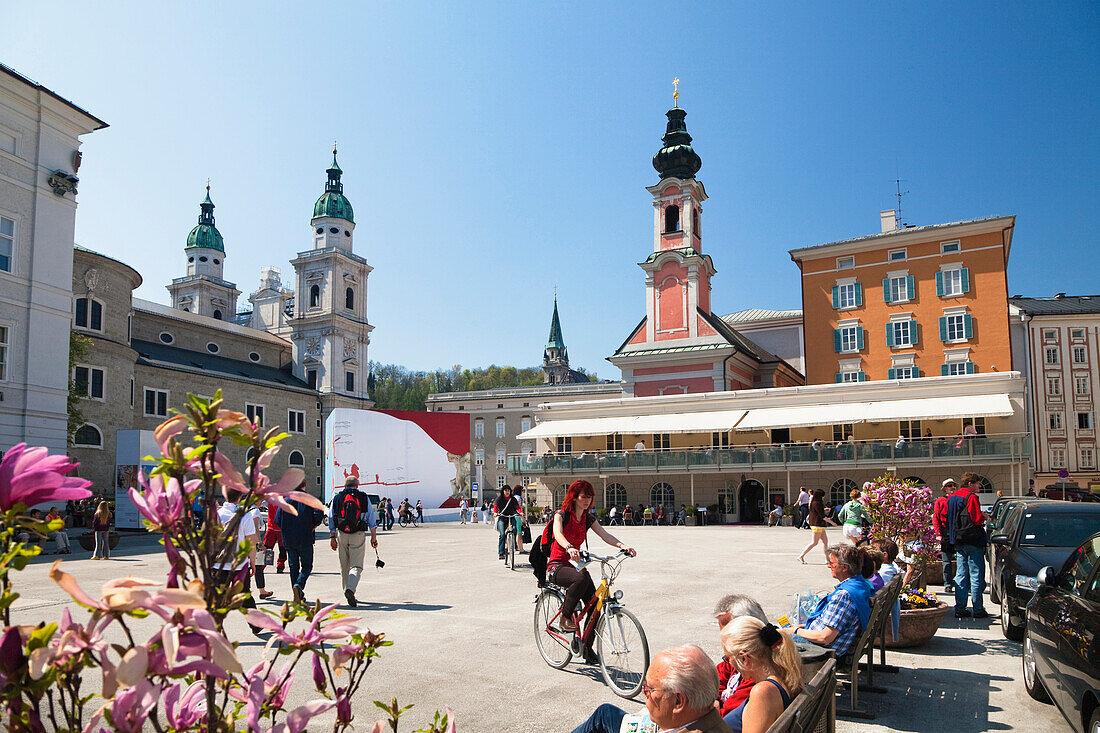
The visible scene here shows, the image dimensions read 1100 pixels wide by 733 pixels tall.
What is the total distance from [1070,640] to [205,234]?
86.4 metres

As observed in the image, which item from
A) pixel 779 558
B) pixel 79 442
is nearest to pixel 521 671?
pixel 779 558

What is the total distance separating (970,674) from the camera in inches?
274

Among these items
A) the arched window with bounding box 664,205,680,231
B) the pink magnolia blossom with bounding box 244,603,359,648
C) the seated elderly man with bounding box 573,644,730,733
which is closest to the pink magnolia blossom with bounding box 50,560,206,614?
the pink magnolia blossom with bounding box 244,603,359,648

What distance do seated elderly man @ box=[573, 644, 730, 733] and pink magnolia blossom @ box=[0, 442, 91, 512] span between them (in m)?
2.29

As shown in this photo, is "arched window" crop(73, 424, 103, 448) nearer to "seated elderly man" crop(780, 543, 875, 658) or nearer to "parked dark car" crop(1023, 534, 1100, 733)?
"seated elderly man" crop(780, 543, 875, 658)

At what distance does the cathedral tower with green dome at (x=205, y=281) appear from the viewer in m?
78.4

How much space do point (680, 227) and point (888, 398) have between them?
58.8ft

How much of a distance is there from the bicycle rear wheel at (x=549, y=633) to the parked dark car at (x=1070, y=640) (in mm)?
3679

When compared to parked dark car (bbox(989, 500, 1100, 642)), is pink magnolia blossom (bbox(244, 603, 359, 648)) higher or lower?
higher

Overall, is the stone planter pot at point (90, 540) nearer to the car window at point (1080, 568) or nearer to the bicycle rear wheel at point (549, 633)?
the bicycle rear wheel at point (549, 633)

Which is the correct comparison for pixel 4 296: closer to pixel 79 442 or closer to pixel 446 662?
pixel 79 442

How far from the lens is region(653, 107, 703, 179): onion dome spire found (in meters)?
48.8

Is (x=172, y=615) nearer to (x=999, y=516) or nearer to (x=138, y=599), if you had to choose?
(x=138, y=599)

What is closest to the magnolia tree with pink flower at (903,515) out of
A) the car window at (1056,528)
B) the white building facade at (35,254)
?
the car window at (1056,528)
